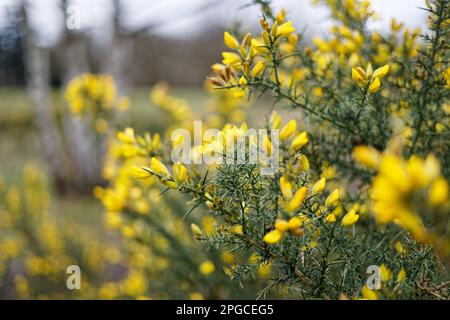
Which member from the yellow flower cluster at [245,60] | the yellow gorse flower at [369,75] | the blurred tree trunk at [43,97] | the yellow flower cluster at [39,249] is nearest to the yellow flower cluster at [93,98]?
the yellow flower cluster at [245,60]

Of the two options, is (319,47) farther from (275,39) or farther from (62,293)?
(62,293)

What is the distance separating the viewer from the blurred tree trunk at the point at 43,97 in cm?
569

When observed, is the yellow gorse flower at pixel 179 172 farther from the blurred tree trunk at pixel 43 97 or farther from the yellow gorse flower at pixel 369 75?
the blurred tree trunk at pixel 43 97

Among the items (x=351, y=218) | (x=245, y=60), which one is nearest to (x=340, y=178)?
(x=351, y=218)

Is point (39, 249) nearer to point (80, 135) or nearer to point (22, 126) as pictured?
point (80, 135)

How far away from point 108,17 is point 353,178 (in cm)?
Answer: 563

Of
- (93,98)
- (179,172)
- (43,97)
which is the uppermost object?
(43,97)

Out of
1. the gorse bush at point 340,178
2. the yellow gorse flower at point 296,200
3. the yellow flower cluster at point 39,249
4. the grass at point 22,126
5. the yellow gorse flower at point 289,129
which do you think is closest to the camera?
the gorse bush at point 340,178

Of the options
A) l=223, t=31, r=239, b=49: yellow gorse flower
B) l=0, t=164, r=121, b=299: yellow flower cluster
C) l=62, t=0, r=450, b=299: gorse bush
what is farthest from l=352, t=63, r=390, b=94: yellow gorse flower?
l=0, t=164, r=121, b=299: yellow flower cluster

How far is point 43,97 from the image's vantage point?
20.1 ft

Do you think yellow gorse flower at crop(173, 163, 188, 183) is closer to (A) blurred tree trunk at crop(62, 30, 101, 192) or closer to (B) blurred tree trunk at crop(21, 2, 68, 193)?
(B) blurred tree trunk at crop(21, 2, 68, 193)

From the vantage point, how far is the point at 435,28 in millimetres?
1092
